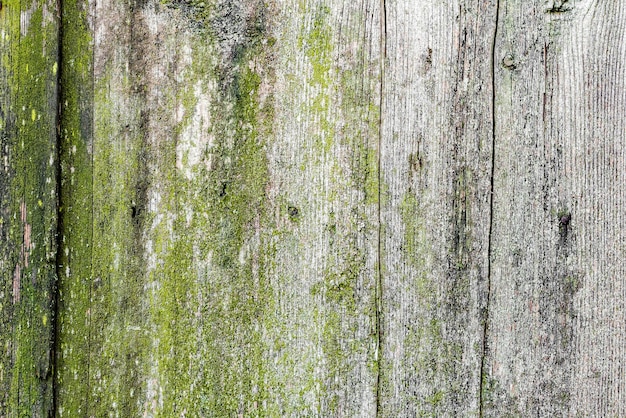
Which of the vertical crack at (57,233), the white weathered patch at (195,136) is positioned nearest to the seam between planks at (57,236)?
the vertical crack at (57,233)

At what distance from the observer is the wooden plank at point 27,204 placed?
1433 mm

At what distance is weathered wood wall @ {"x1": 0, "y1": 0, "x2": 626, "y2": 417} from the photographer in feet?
4.58

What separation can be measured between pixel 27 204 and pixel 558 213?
4.52 feet

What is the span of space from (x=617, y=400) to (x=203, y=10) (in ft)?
4.81

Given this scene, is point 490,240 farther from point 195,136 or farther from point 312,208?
point 195,136

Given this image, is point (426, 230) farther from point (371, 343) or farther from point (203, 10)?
point (203, 10)

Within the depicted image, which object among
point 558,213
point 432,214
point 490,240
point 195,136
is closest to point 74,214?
point 195,136

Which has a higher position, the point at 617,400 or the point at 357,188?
the point at 357,188

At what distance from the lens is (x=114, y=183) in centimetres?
146

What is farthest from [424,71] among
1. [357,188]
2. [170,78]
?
[170,78]

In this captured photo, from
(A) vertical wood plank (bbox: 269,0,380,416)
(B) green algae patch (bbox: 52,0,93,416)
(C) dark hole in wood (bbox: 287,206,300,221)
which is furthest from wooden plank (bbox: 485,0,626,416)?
(B) green algae patch (bbox: 52,0,93,416)

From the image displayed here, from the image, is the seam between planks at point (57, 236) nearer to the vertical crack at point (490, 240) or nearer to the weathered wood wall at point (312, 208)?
the weathered wood wall at point (312, 208)

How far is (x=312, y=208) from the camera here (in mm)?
1434

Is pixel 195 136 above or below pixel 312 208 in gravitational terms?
above
